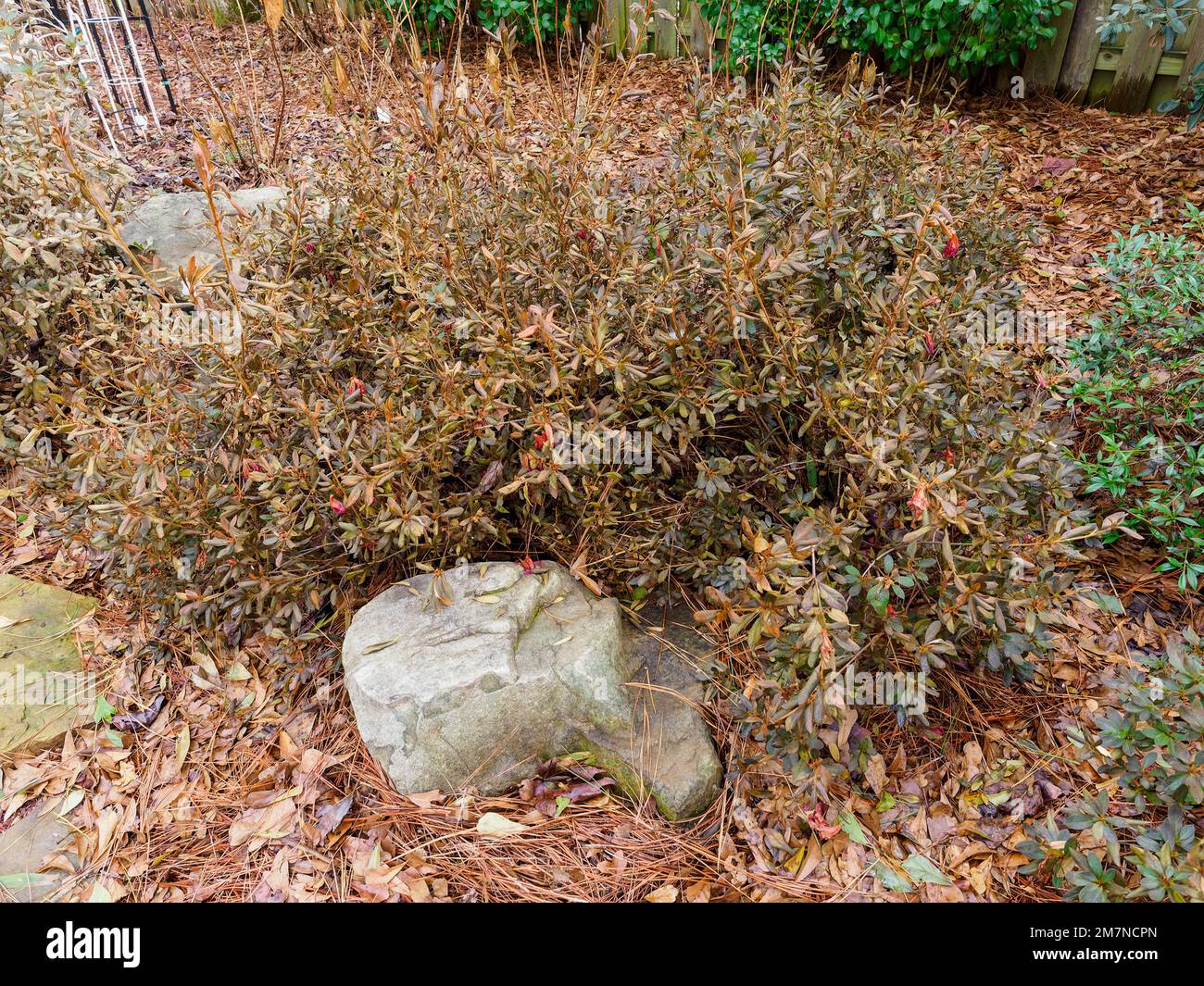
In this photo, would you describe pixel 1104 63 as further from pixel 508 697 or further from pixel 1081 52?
pixel 508 697

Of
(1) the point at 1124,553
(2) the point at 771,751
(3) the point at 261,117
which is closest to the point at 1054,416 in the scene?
(1) the point at 1124,553

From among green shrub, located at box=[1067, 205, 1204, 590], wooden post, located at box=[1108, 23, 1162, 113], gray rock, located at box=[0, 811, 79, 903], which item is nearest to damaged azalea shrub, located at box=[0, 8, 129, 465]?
gray rock, located at box=[0, 811, 79, 903]

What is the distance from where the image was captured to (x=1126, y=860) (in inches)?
68.2

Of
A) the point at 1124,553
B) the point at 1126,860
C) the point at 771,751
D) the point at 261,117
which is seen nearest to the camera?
the point at 1126,860

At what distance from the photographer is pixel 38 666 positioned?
8.02ft

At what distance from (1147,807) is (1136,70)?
413 centimetres

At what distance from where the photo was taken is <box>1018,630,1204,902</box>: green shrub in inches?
59.6

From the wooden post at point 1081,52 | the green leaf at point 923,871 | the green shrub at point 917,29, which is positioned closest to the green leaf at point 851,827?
the green leaf at point 923,871

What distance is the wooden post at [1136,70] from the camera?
157 inches

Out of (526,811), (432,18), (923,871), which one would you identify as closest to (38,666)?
(526,811)

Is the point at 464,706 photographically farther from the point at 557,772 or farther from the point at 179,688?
the point at 179,688

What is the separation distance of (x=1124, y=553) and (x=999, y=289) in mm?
957

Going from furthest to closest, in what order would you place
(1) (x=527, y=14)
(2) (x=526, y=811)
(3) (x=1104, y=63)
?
(1) (x=527, y=14)
(3) (x=1104, y=63)
(2) (x=526, y=811)

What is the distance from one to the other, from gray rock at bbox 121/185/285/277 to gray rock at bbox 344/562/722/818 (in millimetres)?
2228
